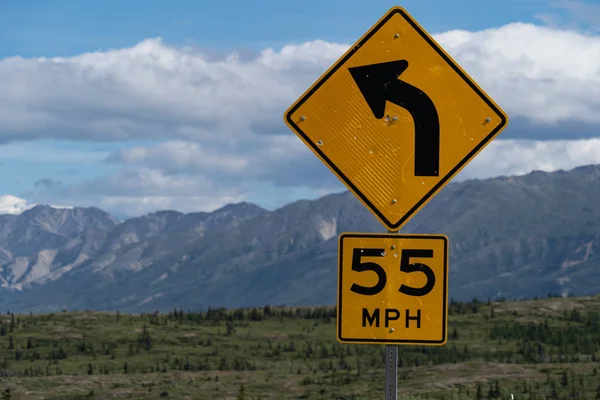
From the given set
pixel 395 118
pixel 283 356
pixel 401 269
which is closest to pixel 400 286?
pixel 401 269

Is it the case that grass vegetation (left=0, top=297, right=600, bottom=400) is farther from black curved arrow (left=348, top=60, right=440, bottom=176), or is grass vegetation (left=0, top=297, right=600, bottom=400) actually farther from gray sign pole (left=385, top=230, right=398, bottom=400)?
black curved arrow (left=348, top=60, right=440, bottom=176)

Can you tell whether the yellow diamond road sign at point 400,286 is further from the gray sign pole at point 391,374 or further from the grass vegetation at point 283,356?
the grass vegetation at point 283,356

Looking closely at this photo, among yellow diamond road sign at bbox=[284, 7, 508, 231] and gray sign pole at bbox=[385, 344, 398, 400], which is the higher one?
yellow diamond road sign at bbox=[284, 7, 508, 231]

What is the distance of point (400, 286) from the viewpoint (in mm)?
9969

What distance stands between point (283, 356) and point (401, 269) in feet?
187

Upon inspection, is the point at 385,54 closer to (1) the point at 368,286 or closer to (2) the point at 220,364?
(1) the point at 368,286

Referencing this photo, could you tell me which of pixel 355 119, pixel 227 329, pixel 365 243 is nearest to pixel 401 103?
pixel 355 119

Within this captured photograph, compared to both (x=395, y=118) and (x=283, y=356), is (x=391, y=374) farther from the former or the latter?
(x=283, y=356)

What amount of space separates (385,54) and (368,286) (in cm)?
212

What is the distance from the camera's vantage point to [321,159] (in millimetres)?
10266

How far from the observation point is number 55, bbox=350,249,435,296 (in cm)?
995

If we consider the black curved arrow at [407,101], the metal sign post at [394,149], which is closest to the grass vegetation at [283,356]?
the metal sign post at [394,149]

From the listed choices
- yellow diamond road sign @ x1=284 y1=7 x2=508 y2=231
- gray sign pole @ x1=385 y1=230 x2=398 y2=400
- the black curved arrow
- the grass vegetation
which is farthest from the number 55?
the grass vegetation

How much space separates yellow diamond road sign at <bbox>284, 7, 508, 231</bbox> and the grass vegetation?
18.7 metres
